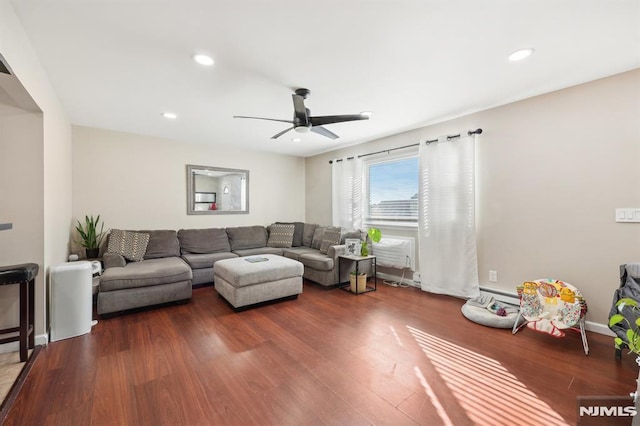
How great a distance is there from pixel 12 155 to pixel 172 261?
1.98 metres

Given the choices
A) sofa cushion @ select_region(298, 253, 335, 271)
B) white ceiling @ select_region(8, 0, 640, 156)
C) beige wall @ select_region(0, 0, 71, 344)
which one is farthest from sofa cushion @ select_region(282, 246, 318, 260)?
beige wall @ select_region(0, 0, 71, 344)

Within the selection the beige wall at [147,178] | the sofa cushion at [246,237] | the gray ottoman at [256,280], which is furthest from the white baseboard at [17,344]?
the sofa cushion at [246,237]

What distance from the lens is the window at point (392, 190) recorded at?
13.9 feet

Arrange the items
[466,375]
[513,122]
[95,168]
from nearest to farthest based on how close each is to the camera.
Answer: [466,375]
[513,122]
[95,168]

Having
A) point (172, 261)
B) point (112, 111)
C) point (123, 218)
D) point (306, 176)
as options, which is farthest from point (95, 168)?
point (306, 176)

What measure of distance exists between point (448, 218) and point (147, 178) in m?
4.63

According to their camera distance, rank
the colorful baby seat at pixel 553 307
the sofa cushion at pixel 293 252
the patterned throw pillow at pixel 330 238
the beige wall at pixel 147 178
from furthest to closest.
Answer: the sofa cushion at pixel 293 252 → the patterned throw pillow at pixel 330 238 → the beige wall at pixel 147 178 → the colorful baby seat at pixel 553 307

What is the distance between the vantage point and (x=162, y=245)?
4.16 metres

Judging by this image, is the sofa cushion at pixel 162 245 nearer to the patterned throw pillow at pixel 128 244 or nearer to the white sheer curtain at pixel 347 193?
the patterned throw pillow at pixel 128 244

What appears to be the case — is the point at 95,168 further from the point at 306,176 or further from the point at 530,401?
the point at 530,401

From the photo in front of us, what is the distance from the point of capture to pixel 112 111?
335 cm

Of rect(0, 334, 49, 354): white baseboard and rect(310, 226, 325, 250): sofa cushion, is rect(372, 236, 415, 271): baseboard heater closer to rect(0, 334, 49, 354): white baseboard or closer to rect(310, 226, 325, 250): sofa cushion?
rect(310, 226, 325, 250): sofa cushion

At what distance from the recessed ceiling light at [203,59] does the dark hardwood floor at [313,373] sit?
241 cm

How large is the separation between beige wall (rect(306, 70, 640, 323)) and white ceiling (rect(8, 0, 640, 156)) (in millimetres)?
228
